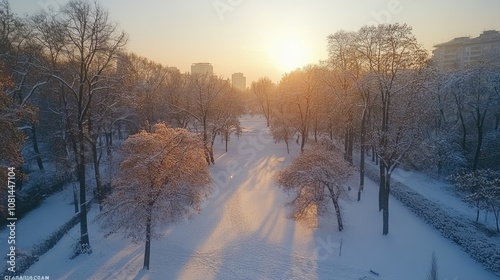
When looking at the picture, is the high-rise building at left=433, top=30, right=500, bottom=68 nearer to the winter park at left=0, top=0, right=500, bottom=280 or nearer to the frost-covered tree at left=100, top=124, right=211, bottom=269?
the winter park at left=0, top=0, right=500, bottom=280

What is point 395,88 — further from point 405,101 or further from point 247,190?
point 247,190

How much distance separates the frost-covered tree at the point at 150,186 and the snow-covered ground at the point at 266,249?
218 cm

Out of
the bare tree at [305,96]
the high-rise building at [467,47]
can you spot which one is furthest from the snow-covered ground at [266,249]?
the high-rise building at [467,47]

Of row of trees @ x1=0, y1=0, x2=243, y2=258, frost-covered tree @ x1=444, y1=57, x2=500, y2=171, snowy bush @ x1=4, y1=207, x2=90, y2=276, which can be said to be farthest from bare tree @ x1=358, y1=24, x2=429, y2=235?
snowy bush @ x1=4, y1=207, x2=90, y2=276

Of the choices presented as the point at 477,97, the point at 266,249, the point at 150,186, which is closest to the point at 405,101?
the point at 477,97

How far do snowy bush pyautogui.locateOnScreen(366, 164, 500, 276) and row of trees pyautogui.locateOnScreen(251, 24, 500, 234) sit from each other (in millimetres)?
2693

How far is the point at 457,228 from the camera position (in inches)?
738

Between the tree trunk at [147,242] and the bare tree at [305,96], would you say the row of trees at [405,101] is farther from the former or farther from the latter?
the tree trunk at [147,242]

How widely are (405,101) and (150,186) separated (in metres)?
16.9

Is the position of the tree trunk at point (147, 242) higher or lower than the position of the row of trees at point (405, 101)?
lower

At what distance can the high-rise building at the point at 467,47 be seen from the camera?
92.5 meters

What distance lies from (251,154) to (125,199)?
29300mm

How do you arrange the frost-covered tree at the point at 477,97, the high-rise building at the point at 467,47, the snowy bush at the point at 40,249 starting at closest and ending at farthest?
the snowy bush at the point at 40,249 → the frost-covered tree at the point at 477,97 → the high-rise building at the point at 467,47

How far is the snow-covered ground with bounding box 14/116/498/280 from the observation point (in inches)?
619
